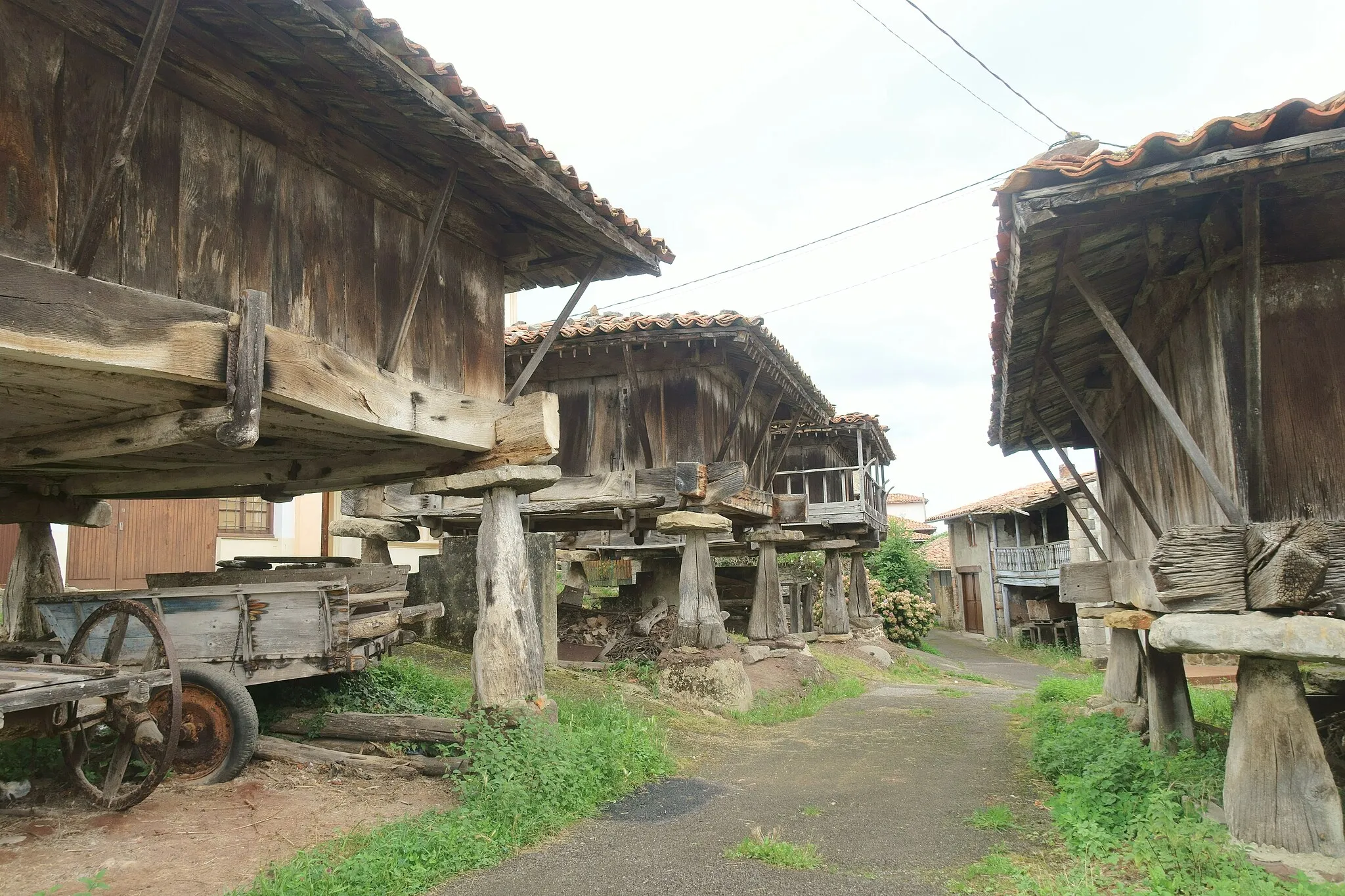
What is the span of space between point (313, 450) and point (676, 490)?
3951 mm

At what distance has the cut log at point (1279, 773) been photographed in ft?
12.5

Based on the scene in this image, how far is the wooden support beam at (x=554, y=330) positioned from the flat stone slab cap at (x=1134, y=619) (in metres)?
4.34

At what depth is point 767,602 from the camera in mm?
14086

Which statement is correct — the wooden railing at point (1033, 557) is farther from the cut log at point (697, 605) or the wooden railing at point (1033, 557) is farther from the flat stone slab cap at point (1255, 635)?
the flat stone slab cap at point (1255, 635)

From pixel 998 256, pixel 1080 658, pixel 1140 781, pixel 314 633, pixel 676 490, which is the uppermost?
pixel 998 256

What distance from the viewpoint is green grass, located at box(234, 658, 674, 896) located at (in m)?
4.06

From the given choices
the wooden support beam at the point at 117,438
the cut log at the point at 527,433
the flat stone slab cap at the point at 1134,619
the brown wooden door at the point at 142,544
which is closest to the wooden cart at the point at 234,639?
the wooden support beam at the point at 117,438

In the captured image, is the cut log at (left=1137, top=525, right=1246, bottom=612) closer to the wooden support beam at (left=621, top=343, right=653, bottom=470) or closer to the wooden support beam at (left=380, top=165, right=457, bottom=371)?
the wooden support beam at (left=380, top=165, right=457, bottom=371)

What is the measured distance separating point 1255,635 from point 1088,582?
4483 millimetres

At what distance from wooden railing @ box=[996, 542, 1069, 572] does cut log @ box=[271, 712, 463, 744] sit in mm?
20908

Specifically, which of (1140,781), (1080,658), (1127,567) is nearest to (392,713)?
(1140,781)

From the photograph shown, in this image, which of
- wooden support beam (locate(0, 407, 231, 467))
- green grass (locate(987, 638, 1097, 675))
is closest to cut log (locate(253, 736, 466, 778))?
wooden support beam (locate(0, 407, 231, 467))

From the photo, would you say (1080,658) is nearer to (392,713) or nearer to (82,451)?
(392,713)

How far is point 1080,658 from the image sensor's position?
2144cm
